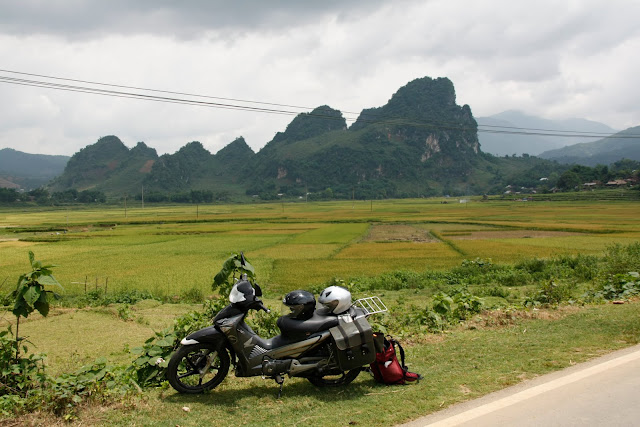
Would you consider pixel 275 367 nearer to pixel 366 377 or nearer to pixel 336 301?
pixel 336 301

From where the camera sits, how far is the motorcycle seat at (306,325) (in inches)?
166

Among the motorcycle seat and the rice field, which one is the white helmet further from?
the rice field

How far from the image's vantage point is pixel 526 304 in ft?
25.2

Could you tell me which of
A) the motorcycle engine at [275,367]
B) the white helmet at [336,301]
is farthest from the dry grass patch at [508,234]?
the motorcycle engine at [275,367]

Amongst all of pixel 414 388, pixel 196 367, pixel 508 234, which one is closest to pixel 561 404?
pixel 414 388

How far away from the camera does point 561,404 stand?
338 centimetres

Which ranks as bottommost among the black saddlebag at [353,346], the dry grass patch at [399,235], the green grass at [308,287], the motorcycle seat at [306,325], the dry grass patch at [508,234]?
the dry grass patch at [399,235]

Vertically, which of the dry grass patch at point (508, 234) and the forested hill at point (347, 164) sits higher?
the forested hill at point (347, 164)

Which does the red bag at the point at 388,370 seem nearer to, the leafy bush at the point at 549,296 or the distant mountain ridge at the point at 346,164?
the leafy bush at the point at 549,296

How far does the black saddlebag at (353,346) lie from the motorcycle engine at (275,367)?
1.55 ft

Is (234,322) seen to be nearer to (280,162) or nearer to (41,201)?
(41,201)

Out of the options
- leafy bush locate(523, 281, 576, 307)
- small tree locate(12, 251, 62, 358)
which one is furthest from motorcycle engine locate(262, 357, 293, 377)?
leafy bush locate(523, 281, 576, 307)

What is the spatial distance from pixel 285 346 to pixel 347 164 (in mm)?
120707

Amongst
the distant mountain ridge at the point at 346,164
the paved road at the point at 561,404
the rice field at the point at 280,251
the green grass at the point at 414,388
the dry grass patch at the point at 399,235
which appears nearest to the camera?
the paved road at the point at 561,404
